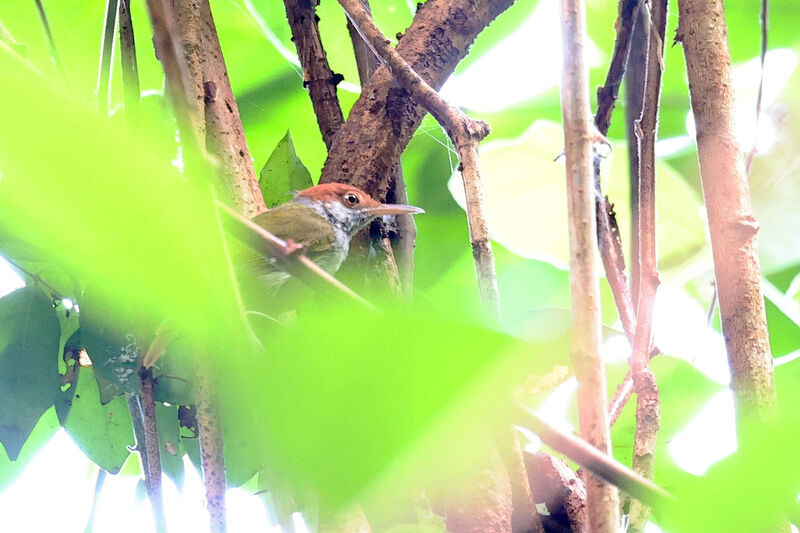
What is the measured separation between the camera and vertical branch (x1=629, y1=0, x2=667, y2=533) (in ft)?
3.34

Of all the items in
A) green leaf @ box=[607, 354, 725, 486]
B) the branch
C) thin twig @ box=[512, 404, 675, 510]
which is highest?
the branch

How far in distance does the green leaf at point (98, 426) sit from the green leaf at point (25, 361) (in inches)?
3.7

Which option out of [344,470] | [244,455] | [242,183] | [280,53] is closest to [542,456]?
[244,455]

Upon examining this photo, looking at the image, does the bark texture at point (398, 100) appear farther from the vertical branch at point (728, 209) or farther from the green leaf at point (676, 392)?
the green leaf at point (676, 392)

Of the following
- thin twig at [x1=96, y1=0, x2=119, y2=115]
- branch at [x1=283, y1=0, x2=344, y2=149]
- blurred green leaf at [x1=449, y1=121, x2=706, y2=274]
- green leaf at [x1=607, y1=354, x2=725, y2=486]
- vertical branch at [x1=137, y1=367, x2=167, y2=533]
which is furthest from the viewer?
blurred green leaf at [x1=449, y1=121, x2=706, y2=274]

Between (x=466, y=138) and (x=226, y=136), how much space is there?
0.38m

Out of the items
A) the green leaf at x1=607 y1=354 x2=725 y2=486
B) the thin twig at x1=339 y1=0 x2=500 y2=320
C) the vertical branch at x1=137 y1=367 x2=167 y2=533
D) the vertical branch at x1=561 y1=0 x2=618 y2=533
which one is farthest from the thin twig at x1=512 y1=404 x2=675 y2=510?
the green leaf at x1=607 y1=354 x2=725 y2=486

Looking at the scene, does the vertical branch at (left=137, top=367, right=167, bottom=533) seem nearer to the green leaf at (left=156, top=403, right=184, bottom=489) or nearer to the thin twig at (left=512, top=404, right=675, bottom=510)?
the green leaf at (left=156, top=403, right=184, bottom=489)

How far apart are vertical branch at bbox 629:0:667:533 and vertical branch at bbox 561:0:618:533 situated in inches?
21.7

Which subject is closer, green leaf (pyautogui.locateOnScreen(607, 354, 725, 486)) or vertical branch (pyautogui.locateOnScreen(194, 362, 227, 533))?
vertical branch (pyautogui.locateOnScreen(194, 362, 227, 533))

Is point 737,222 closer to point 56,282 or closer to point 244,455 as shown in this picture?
point 244,455

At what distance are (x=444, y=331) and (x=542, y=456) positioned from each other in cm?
91

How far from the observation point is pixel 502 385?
0.83 ft

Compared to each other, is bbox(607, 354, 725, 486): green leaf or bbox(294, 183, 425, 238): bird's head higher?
bbox(294, 183, 425, 238): bird's head
